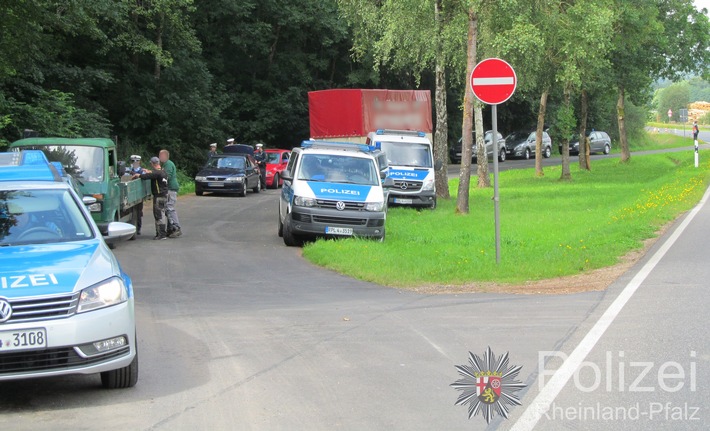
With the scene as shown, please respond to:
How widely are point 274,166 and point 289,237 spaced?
22888mm

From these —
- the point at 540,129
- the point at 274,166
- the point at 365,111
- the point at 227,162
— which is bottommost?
the point at 274,166

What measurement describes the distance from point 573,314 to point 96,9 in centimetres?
2334

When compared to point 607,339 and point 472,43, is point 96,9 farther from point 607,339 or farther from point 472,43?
point 607,339

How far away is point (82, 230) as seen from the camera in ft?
24.7

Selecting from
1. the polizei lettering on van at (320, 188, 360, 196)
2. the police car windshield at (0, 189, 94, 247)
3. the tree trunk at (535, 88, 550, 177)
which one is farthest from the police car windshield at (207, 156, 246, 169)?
the police car windshield at (0, 189, 94, 247)

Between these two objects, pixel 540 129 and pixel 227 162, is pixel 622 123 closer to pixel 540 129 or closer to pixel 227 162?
pixel 540 129

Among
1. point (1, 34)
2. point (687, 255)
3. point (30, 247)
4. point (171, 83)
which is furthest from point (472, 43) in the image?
point (171, 83)

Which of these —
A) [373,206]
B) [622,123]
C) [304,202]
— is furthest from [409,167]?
[622,123]

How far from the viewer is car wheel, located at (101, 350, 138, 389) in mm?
6746

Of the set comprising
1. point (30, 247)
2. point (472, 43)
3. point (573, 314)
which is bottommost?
point (573, 314)

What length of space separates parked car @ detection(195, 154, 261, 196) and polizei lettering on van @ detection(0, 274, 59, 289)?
27.3 meters

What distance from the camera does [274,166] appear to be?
40375 millimetres

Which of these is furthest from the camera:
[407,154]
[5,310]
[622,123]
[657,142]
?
[657,142]

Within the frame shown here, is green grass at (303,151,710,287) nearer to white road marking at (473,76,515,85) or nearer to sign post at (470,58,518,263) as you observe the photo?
sign post at (470,58,518,263)
